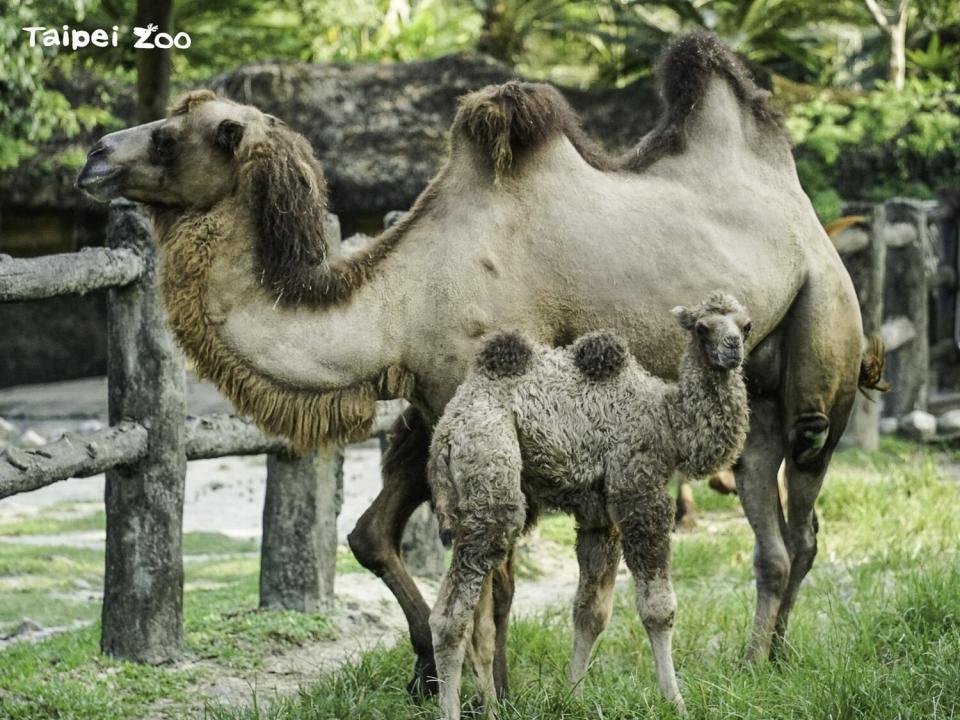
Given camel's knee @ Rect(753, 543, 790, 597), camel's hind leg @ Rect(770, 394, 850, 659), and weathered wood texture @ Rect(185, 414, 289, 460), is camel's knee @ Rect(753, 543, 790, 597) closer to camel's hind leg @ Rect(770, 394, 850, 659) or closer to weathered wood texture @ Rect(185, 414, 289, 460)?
camel's hind leg @ Rect(770, 394, 850, 659)

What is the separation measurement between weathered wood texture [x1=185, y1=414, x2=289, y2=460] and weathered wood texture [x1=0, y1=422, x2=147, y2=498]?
11.9 inches

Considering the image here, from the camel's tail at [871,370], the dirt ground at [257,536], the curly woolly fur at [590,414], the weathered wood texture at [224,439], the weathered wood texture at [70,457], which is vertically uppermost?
the curly woolly fur at [590,414]

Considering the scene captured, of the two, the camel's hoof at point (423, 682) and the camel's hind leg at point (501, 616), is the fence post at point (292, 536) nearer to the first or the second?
the camel's hoof at point (423, 682)

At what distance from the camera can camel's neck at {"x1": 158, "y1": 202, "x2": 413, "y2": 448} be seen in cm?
439

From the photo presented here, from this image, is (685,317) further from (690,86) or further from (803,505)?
(803,505)

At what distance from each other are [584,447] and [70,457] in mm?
2170

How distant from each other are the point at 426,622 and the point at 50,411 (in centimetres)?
1107

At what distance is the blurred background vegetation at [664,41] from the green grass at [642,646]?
26.3ft

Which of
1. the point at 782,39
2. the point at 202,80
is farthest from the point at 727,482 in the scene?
the point at 782,39

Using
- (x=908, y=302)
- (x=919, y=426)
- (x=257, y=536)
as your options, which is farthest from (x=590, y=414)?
(x=908, y=302)

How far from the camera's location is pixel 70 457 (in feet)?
17.1

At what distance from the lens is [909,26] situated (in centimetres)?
2317

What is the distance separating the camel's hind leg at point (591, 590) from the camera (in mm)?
4473

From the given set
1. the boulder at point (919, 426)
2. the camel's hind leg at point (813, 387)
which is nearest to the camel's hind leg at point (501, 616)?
the camel's hind leg at point (813, 387)
